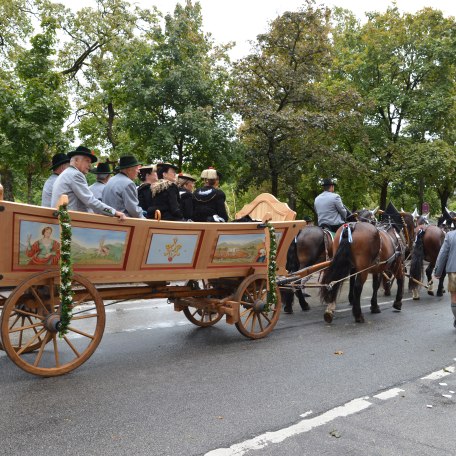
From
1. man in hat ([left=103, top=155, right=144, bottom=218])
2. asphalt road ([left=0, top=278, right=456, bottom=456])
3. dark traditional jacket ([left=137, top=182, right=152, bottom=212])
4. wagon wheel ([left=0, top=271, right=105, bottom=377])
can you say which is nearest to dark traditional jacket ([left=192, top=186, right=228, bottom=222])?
dark traditional jacket ([left=137, top=182, right=152, bottom=212])

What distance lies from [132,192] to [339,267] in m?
4.08

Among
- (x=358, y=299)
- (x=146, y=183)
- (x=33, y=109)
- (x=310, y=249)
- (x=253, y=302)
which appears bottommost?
(x=358, y=299)

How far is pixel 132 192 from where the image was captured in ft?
18.2

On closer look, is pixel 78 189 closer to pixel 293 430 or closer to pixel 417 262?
pixel 293 430

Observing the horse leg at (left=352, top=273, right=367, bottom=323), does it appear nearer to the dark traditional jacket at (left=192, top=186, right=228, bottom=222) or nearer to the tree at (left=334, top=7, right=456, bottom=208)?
the dark traditional jacket at (left=192, top=186, right=228, bottom=222)

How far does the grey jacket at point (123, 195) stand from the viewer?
550cm

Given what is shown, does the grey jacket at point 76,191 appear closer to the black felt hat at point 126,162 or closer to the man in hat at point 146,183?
the black felt hat at point 126,162

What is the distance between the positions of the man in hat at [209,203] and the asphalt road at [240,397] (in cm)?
175

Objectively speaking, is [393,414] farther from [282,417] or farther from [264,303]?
[264,303]

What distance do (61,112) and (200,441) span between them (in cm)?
1085

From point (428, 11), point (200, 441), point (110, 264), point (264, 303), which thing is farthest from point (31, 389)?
point (428, 11)

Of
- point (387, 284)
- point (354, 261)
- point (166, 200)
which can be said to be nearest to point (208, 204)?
point (166, 200)

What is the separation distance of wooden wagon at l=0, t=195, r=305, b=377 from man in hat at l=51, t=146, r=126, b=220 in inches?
6.2

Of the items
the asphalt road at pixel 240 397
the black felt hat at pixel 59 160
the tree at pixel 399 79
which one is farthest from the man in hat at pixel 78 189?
the tree at pixel 399 79
